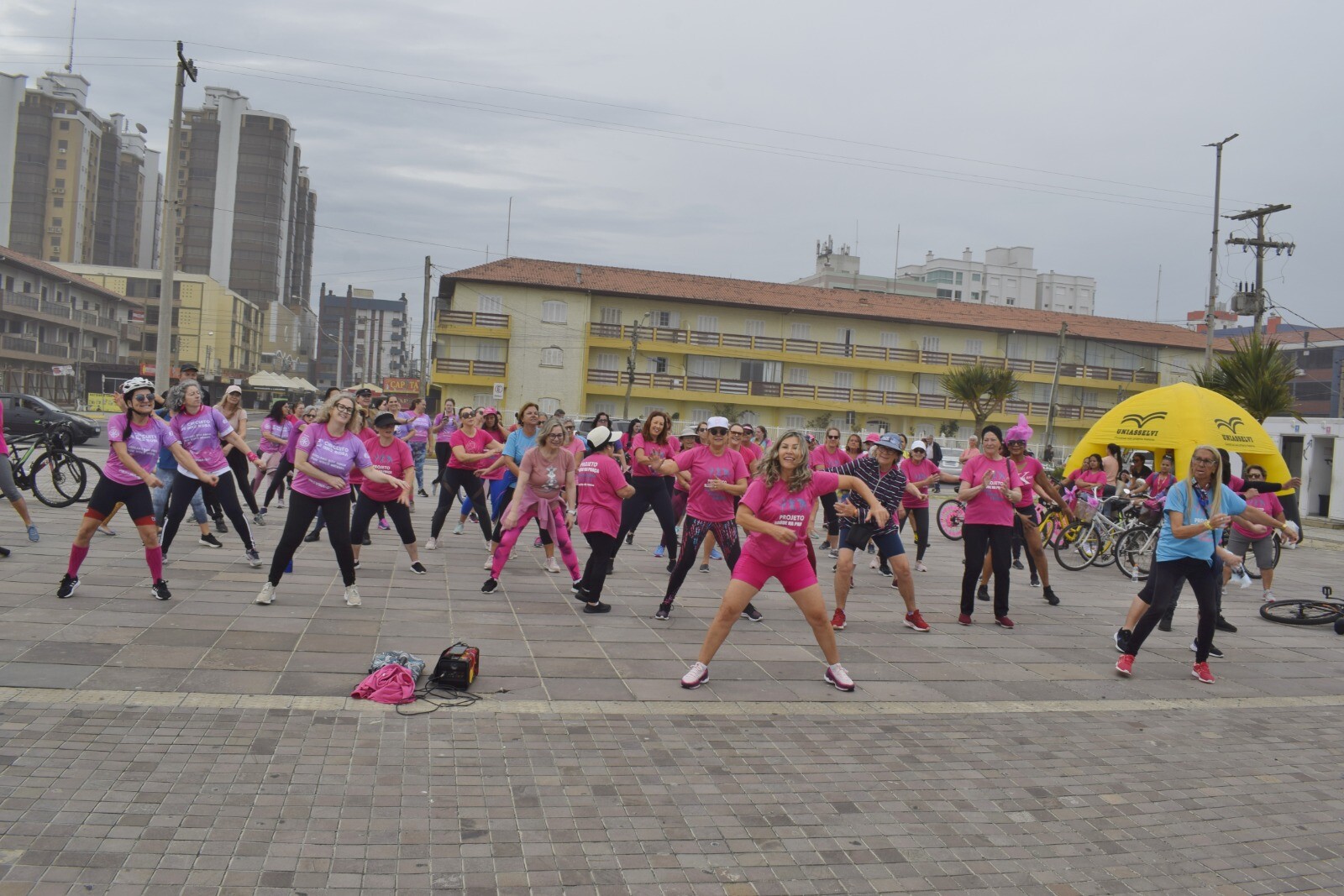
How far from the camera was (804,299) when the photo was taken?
189ft

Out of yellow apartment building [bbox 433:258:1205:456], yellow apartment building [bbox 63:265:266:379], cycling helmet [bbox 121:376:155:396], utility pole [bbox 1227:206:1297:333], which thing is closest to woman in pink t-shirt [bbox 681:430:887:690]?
cycling helmet [bbox 121:376:155:396]

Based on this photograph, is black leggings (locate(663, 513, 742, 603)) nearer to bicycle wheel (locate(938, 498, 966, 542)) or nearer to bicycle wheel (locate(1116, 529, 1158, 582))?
bicycle wheel (locate(1116, 529, 1158, 582))

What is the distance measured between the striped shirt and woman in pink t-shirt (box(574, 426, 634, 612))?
2.04 metres

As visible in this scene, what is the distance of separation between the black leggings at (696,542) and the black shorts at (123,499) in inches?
163

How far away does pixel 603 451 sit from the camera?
29.6ft

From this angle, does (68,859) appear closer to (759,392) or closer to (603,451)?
(603,451)

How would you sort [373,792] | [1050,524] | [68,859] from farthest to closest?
[1050,524] < [373,792] < [68,859]

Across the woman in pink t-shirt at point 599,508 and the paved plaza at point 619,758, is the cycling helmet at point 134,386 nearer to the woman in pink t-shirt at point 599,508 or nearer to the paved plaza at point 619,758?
the paved plaza at point 619,758

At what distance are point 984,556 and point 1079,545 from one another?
233 inches

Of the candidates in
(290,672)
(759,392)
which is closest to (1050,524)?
(290,672)

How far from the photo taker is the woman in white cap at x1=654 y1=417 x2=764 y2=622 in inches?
345

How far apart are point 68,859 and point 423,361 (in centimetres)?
3573

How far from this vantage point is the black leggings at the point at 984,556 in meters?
9.31

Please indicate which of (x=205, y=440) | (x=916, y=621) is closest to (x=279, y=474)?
(x=205, y=440)
